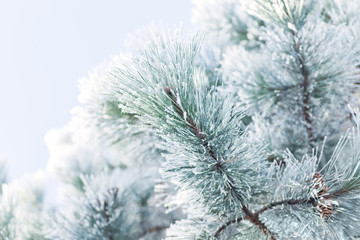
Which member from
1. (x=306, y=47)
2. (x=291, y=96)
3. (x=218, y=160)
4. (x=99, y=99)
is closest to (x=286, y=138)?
(x=291, y=96)

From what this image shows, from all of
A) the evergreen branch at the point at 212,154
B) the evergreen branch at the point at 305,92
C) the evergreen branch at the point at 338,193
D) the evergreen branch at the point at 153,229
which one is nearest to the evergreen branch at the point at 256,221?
the evergreen branch at the point at 212,154

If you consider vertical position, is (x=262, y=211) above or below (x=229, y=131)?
below

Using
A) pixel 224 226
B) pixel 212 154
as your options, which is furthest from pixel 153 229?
pixel 212 154

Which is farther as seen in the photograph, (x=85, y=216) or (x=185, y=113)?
(x=85, y=216)

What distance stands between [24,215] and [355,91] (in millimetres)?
1020

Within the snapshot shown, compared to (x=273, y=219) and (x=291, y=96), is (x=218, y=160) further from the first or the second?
(x=291, y=96)

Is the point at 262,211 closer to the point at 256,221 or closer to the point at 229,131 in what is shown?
the point at 256,221

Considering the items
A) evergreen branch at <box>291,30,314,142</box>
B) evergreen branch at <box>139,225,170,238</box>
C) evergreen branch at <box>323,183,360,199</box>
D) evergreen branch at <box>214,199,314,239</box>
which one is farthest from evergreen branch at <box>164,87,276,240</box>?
evergreen branch at <box>139,225,170,238</box>

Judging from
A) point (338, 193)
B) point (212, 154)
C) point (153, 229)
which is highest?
point (212, 154)

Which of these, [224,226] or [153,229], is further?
[153,229]

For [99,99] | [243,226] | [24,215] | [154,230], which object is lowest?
[154,230]

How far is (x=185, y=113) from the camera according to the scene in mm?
428

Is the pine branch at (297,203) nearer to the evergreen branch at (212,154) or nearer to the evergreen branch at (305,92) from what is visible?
the evergreen branch at (212,154)

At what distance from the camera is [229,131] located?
474mm
